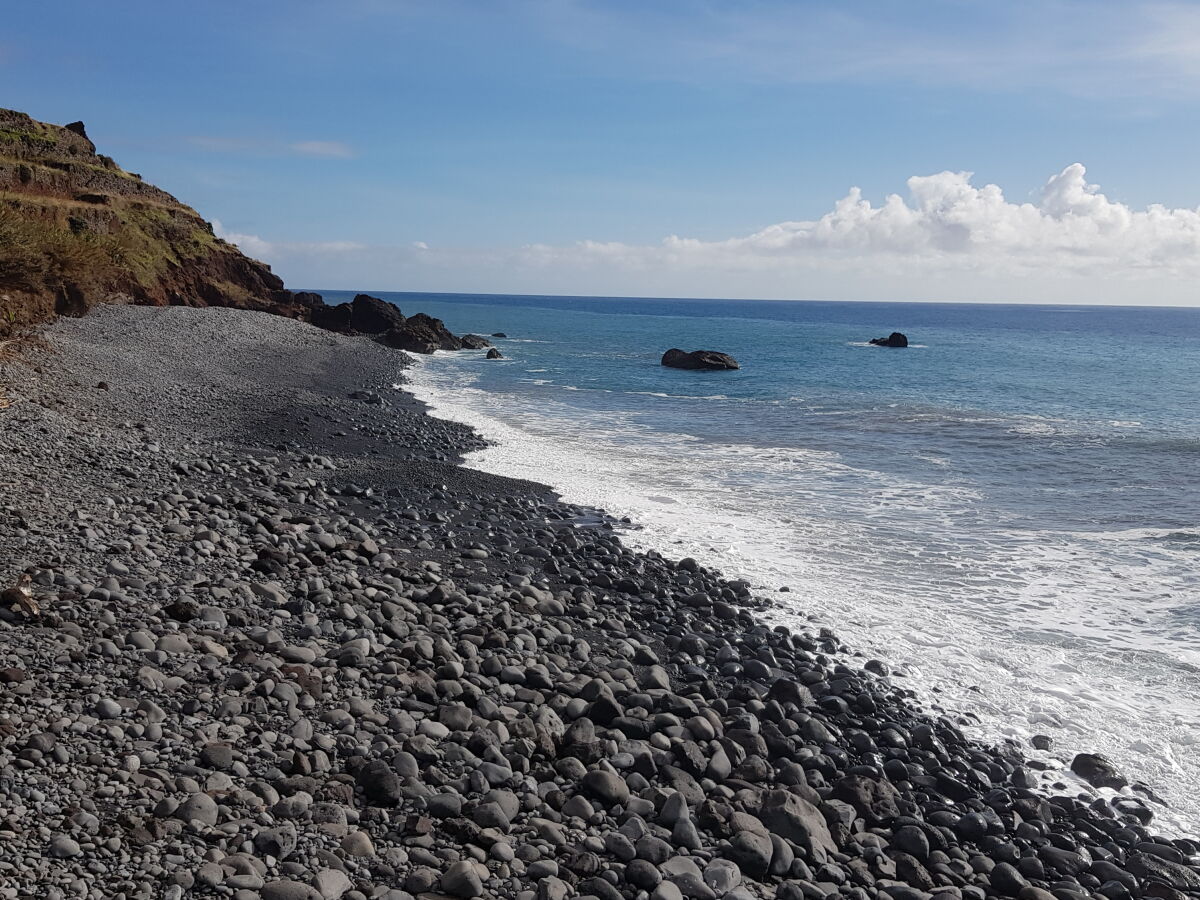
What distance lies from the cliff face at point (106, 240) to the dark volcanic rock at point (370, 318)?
3.36 metres

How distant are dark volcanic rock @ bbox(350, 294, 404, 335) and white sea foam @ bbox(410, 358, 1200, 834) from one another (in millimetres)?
39327

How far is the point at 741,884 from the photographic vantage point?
598 cm

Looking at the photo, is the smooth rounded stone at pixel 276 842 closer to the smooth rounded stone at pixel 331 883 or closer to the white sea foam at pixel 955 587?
the smooth rounded stone at pixel 331 883

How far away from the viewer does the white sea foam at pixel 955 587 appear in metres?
9.22

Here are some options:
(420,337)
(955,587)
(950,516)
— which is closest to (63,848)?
(955,587)

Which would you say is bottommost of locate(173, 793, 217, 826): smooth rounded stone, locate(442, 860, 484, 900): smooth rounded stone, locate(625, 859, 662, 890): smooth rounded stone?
locate(625, 859, 662, 890): smooth rounded stone

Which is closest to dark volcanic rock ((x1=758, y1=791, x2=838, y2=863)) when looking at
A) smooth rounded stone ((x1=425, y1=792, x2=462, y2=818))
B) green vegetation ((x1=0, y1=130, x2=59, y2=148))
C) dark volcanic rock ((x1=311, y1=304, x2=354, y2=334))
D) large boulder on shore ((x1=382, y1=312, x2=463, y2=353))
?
smooth rounded stone ((x1=425, y1=792, x2=462, y2=818))

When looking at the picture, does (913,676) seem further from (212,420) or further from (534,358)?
(534,358)

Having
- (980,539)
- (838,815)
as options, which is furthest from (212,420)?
(838,815)

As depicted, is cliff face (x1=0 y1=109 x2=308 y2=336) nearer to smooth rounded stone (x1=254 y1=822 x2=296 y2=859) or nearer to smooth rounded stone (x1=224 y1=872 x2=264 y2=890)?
smooth rounded stone (x1=254 y1=822 x2=296 y2=859)

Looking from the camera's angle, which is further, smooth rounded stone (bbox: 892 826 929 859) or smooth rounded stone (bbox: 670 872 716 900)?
smooth rounded stone (bbox: 892 826 929 859)

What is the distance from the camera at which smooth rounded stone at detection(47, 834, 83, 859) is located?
16.3ft

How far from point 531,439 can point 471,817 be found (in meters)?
20.0

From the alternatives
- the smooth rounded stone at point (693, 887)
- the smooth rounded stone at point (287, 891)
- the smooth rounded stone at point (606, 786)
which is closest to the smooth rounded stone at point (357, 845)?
the smooth rounded stone at point (287, 891)
